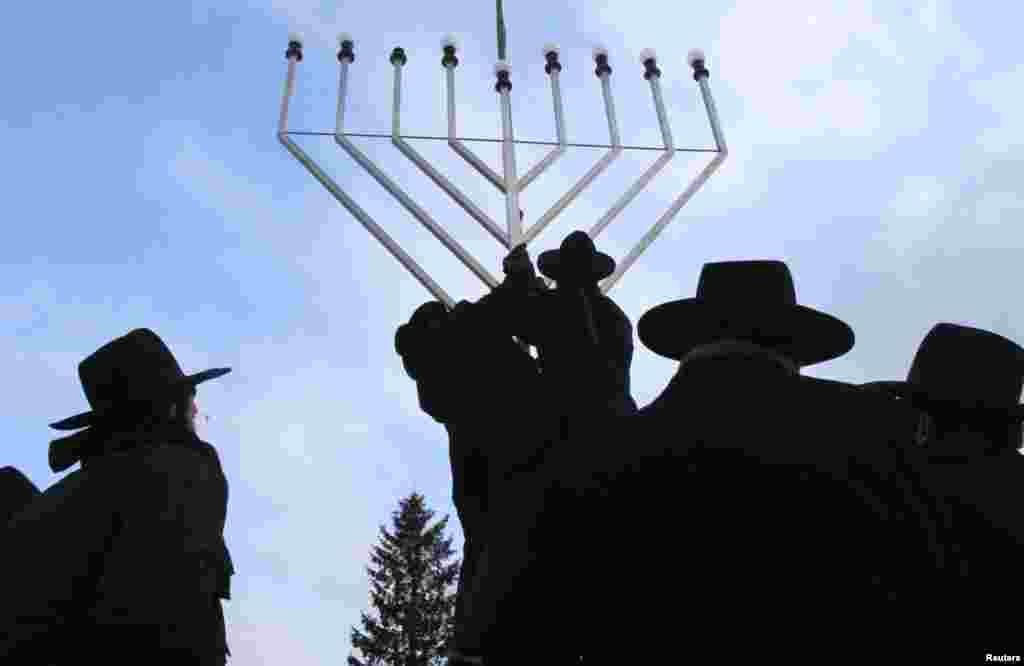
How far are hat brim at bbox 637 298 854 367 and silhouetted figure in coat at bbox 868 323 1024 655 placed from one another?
1.08 ft

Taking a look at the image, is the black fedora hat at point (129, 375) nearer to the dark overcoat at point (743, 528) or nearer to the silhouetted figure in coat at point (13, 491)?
the silhouetted figure in coat at point (13, 491)

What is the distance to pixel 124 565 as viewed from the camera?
224 centimetres

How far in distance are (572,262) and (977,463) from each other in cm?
111

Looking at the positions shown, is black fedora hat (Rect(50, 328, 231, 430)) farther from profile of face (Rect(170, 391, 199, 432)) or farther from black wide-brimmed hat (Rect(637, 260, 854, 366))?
black wide-brimmed hat (Rect(637, 260, 854, 366))

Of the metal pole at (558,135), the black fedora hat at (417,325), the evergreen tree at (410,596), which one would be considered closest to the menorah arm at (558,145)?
the metal pole at (558,135)

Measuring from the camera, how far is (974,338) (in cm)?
283

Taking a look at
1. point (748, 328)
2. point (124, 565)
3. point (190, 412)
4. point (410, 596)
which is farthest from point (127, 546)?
point (410, 596)

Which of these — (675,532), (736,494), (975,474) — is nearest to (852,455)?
(736,494)

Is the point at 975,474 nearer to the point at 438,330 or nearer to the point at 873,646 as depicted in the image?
the point at 873,646

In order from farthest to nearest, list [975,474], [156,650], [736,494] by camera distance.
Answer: [975,474] → [156,650] → [736,494]

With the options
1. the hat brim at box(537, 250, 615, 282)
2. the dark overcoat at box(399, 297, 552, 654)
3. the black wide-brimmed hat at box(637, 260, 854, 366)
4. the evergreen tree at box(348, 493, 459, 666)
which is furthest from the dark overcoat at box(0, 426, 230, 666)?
the evergreen tree at box(348, 493, 459, 666)

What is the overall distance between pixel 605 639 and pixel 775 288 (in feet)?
2.64

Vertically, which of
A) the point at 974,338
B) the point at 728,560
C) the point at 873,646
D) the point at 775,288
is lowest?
the point at 873,646

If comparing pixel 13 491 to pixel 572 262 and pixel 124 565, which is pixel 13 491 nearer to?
pixel 124 565
